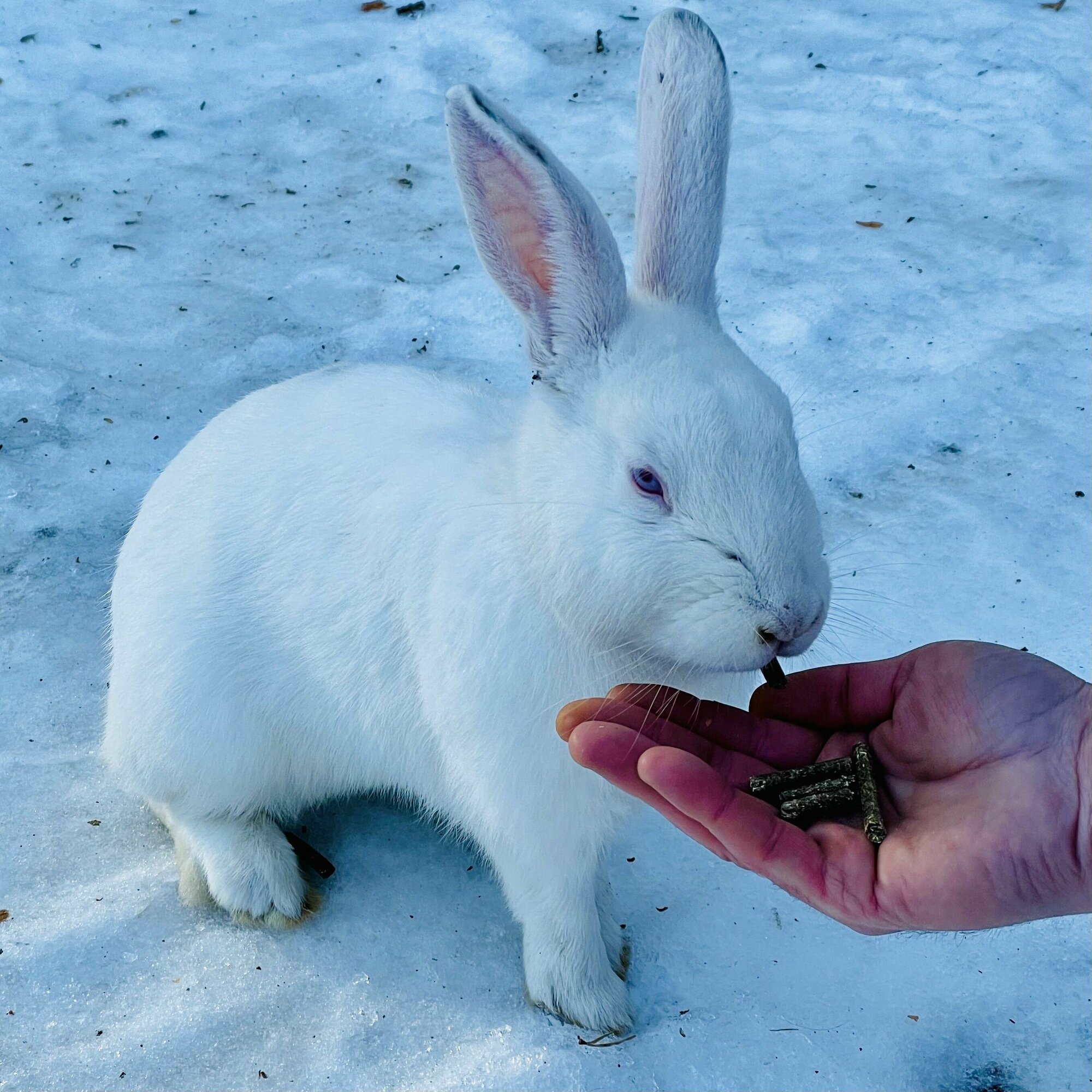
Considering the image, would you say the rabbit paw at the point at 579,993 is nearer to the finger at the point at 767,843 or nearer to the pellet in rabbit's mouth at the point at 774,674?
the finger at the point at 767,843

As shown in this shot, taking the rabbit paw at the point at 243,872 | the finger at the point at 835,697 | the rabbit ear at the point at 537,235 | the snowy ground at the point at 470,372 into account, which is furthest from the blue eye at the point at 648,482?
the rabbit paw at the point at 243,872

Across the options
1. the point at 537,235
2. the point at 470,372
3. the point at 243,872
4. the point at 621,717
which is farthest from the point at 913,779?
the point at 470,372

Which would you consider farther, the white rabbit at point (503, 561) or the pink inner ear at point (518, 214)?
the pink inner ear at point (518, 214)

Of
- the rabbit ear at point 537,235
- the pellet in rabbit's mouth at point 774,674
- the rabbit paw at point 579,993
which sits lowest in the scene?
the rabbit paw at point 579,993

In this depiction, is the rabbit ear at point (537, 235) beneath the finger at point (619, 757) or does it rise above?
above

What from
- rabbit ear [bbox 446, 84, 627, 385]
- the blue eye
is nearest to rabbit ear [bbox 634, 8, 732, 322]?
rabbit ear [bbox 446, 84, 627, 385]

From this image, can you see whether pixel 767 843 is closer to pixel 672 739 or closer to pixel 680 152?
pixel 672 739

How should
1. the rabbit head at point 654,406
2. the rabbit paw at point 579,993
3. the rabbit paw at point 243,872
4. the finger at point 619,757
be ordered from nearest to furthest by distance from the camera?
the rabbit head at point 654,406 < the finger at point 619,757 < the rabbit paw at point 579,993 < the rabbit paw at point 243,872

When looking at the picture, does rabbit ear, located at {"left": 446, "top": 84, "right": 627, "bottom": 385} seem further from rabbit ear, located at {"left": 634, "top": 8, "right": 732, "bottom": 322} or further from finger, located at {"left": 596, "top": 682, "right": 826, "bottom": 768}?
finger, located at {"left": 596, "top": 682, "right": 826, "bottom": 768}
